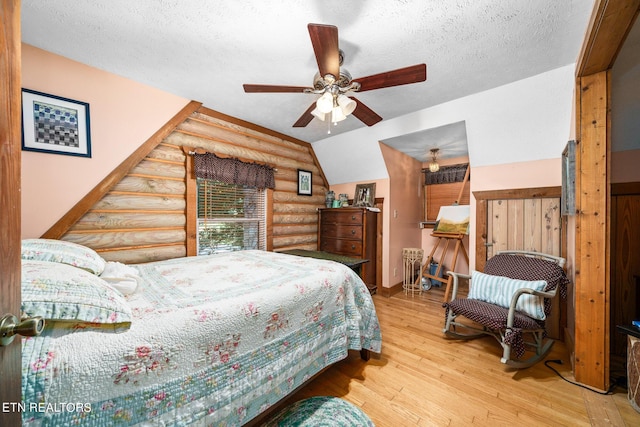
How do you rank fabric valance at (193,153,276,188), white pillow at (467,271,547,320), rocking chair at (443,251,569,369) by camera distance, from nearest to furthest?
rocking chair at (443,251,569,369)
white pillow at (467,271,547,320)
fabric valance at (193,153,276,188)

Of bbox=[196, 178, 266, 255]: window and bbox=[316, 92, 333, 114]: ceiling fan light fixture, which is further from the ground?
bbox=[316, 92, 333, 114]: ceiling fan light fixture

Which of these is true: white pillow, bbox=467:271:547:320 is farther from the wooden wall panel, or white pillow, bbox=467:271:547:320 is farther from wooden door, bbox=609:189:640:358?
wooden door, bbox=609:189:640:358

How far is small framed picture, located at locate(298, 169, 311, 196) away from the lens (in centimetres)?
417

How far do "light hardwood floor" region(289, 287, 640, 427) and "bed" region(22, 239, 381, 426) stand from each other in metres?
0.33

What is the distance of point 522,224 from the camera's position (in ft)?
9.55

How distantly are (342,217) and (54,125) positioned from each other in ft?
11.1

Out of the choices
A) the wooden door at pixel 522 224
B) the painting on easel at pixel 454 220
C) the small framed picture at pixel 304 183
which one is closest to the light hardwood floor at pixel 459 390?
the wooden door at pixel 522 224

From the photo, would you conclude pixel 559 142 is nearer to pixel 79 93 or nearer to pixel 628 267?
pixel 628 267

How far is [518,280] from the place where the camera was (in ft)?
7.70

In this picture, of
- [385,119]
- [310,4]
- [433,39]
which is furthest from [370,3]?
[385,119]

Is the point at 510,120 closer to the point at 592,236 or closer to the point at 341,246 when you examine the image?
the point at 592,236

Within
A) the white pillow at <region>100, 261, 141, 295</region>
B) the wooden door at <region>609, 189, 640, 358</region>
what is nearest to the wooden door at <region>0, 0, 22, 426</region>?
the white pillow at <region>100, 261, 141, 295</region>

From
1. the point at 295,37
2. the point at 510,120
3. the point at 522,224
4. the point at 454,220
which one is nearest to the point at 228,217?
the point at 295,37

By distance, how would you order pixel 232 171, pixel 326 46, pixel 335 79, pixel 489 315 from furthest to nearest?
1. pixel 232 171
2. pixel 489 315
3. pixel 335 79
4. pixel 326 46
